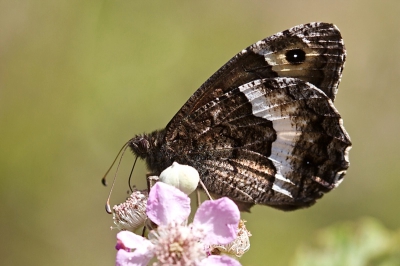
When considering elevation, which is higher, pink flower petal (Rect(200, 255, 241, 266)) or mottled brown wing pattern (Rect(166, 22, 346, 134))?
mottled brown wing pattern (Rect(166, 22, 346, 134))

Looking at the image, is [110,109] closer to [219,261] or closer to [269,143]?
[269,143]

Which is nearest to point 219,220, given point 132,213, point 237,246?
point 237,246

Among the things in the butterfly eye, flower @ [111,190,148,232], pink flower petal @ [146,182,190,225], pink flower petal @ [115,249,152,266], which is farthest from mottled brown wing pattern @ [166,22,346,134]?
pink flower petal @ [115,249,152,266]

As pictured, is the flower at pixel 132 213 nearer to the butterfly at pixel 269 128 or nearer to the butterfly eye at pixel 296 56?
the butterfly at pixel 269 128

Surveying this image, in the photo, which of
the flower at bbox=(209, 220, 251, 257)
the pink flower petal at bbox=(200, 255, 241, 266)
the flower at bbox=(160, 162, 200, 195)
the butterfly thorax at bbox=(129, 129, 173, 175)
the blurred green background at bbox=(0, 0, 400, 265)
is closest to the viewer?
the pink flower petal at bbox=(200, 255, 241, 266)

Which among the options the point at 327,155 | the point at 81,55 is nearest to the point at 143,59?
the point at 81,55

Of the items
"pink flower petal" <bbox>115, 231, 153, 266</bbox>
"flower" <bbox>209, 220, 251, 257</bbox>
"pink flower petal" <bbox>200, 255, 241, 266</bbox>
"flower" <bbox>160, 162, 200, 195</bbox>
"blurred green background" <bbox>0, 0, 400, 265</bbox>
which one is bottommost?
"pink flower petal" <bbox>200, 255, 241, 266</bbox>

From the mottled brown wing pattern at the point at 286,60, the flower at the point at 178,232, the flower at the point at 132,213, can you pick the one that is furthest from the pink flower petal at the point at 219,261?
the mottled brown wing pattern at the point at 286,60

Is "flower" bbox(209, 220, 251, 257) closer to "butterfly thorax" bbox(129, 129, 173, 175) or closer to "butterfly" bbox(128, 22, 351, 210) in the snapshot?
"butterfly" bbox(128, 22, 351, 210)
